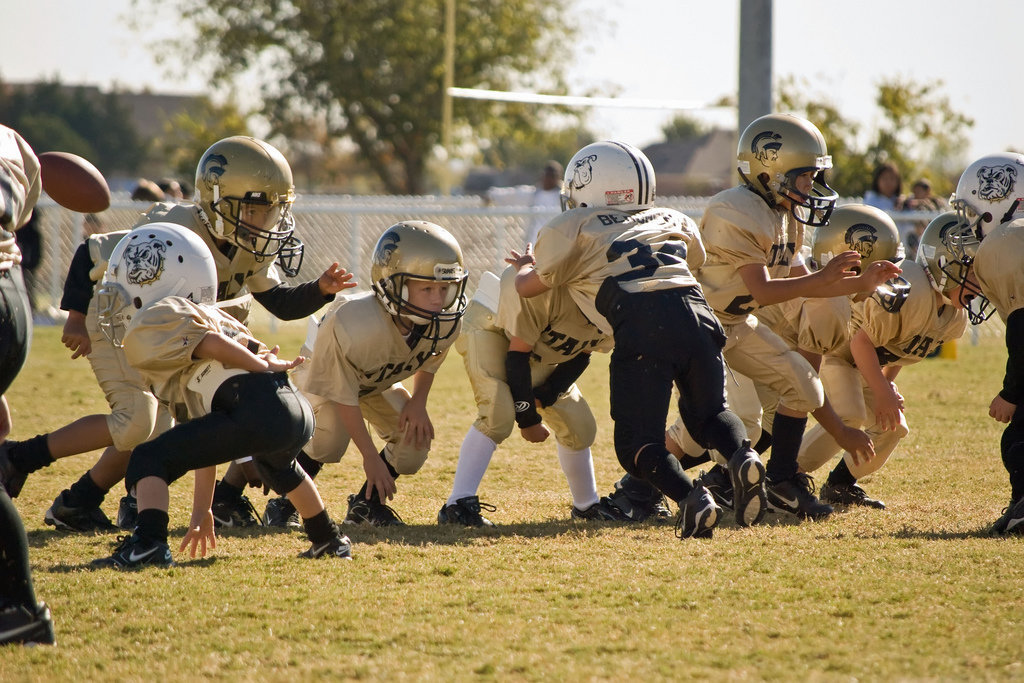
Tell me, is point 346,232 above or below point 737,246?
below

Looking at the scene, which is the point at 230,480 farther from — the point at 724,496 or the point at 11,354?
the point at 724,496

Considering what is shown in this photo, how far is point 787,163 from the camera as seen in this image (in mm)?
5012

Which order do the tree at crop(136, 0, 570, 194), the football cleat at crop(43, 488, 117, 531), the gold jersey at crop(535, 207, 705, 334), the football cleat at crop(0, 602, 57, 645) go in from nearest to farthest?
the football cleat at crop(0, 602, 57, 645), the gold jersey at crop(535, 207, 705, 334), the football cleat at crop(43, 488, 117, 531), the tree at crop(136, 0, 570, 194)

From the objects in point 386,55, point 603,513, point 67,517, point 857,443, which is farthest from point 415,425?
point 386,55

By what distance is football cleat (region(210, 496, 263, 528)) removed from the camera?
4.85 m

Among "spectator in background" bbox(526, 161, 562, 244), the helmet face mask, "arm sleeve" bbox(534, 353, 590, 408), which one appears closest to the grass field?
"arm sleeve" bbox(534, 353, 590, 408)

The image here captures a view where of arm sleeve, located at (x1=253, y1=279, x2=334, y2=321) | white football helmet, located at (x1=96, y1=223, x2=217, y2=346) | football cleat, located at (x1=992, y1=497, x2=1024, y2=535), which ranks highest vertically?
white football helmet, located at (x1=96, y1=223, x2=217, y2=346)

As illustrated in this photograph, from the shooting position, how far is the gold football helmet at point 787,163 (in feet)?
16.4

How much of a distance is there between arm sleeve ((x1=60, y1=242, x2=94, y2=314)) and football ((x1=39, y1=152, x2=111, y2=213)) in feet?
1.76

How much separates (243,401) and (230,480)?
1224 mm

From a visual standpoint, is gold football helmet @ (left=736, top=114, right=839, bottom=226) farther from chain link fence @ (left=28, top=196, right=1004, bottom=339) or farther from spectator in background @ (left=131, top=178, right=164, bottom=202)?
chain link fence @ (left=28, top=196, right=1004, bottom=339)

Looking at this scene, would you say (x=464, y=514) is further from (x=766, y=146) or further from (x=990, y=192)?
(x=990, y=192)

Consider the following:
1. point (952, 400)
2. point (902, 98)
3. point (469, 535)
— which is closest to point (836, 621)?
point (469, 535)

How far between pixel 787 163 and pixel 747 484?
170cm
